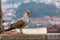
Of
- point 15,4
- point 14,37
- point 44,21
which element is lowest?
point 14,37

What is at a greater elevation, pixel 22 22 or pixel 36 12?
pixel 36 12

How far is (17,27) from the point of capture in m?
4.11

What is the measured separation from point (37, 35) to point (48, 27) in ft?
0.79

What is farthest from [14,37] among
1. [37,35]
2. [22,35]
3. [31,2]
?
[31,2]

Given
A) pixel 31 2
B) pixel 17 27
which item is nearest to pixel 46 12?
pixel 31 2

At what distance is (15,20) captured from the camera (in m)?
4.14

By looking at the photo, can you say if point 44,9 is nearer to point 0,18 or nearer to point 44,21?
point 44,21

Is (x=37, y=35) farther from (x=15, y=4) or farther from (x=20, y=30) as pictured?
(x=15, y=4)

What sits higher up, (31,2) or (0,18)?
(31,2)

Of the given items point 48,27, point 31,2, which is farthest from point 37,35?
point 31,2

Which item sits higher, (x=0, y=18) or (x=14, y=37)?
(x=0, y=18)

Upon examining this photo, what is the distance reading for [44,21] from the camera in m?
4.11

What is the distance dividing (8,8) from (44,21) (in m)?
0.67

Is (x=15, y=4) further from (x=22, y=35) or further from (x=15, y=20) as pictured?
(x=22, y=35)
